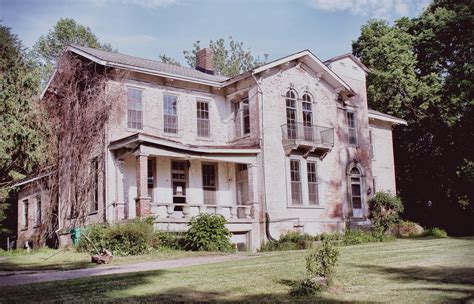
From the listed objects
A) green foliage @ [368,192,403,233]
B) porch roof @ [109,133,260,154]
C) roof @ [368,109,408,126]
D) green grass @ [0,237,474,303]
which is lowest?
green grass @ [0,237,474,303]

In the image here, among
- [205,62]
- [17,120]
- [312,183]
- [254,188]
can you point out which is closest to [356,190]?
Result: [312,183]

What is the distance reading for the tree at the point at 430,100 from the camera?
3462cm

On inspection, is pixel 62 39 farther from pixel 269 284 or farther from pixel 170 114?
pixel 269 284

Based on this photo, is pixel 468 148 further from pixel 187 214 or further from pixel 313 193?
pixel 187 214

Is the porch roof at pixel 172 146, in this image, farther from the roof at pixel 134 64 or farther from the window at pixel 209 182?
the roof at pixel 134 64

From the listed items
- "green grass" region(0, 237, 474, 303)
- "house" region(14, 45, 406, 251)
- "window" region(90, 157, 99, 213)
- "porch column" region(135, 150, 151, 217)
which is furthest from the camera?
"window" region(90, 157, 99, 213)

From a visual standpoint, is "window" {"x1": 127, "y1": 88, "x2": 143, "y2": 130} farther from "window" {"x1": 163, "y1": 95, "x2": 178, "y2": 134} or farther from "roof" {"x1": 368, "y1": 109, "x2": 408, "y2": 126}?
"roof" {"x1": 368, "y1": 109, "x2": 408, "y2": 126}

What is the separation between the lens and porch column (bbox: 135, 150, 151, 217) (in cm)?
2023

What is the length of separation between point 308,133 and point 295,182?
252cm

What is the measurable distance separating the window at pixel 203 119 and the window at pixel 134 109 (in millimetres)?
3030

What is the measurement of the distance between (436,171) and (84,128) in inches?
968

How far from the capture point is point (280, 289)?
8.79 m

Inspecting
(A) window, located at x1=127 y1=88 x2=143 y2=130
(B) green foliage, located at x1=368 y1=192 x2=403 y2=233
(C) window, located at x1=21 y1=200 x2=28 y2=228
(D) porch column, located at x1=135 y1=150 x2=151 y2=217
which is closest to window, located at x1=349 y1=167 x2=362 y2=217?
(B) green foliage, located at x1=368 y1=192 x2=403 y2=233

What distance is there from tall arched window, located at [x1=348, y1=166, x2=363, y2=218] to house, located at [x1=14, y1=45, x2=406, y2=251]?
0.06 metres
